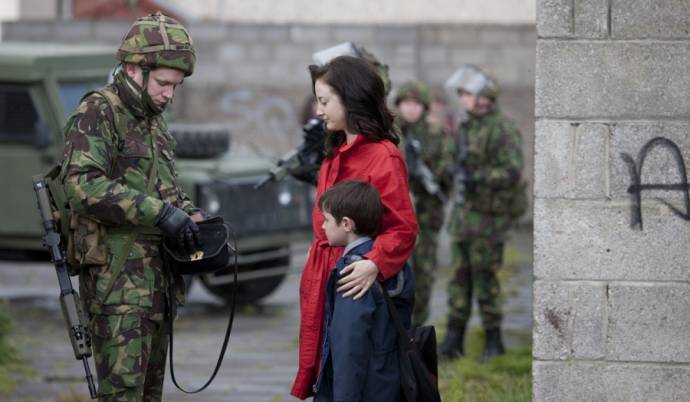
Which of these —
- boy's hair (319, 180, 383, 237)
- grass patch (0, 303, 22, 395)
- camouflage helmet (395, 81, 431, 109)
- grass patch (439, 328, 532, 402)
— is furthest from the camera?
camouflage helmet (395, 81, 431, 109)

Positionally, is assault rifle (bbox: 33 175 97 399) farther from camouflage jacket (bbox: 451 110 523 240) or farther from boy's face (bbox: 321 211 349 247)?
camouflage jacket (bbox: 451 110 523 240)

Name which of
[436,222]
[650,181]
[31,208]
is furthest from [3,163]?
[650,181]

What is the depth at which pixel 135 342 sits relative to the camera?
5.32 m

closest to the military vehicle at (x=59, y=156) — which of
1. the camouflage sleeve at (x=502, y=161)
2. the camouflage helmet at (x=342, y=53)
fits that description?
the camouflage sleeve at (x=502, y=161)

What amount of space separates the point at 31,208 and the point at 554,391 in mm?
6392

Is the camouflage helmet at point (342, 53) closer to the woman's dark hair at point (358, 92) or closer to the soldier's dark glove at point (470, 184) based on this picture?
the woman's dark hair at point (358, 92)

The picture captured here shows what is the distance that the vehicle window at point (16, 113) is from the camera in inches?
445

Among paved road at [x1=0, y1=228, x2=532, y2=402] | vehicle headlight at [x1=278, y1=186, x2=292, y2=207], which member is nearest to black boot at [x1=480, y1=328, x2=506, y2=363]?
paved road at [x1=0, y1=228, x2=532, y2=402]

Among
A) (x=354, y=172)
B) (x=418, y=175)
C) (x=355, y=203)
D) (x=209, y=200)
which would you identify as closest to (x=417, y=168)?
(x=418, y=175)

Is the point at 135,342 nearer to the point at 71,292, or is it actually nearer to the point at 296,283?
the point at 71,292

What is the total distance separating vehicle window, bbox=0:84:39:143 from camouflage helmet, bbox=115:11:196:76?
608 cm

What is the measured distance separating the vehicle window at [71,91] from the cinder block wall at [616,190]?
645 centimetres

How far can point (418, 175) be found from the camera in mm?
9055

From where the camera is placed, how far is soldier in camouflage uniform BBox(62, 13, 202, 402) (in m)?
5.22
